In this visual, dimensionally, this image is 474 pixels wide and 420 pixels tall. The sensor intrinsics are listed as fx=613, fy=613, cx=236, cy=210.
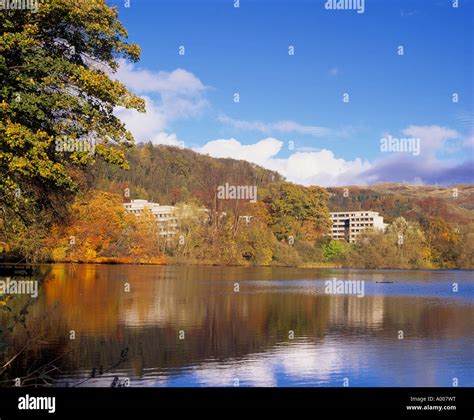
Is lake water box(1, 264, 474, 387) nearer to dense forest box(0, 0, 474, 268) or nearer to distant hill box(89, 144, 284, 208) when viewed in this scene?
dense forest box(0, 0, 474, 268)

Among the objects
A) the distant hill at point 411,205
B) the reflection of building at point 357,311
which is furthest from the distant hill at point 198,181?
the reflection of building at point 357,311

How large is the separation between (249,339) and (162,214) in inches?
1972

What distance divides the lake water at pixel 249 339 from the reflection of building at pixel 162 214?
36.6 m

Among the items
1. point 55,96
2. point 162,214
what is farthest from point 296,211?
point 55,96

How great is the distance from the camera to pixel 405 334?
54.9ft

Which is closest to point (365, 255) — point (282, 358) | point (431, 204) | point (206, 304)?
point (431, 204)

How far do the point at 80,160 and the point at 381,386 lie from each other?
660cm

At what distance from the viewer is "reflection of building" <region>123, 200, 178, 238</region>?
63125mm

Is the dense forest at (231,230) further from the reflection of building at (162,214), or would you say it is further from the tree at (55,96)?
the tree at (55,96)

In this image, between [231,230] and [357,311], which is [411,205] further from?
[357,311]

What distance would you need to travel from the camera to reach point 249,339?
15.3m

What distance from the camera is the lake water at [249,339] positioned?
11.3m

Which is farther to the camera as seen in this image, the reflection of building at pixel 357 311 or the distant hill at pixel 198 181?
the distant hill at pixel 198 181

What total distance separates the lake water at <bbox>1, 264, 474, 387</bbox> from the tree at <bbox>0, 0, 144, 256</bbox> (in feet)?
7.75
